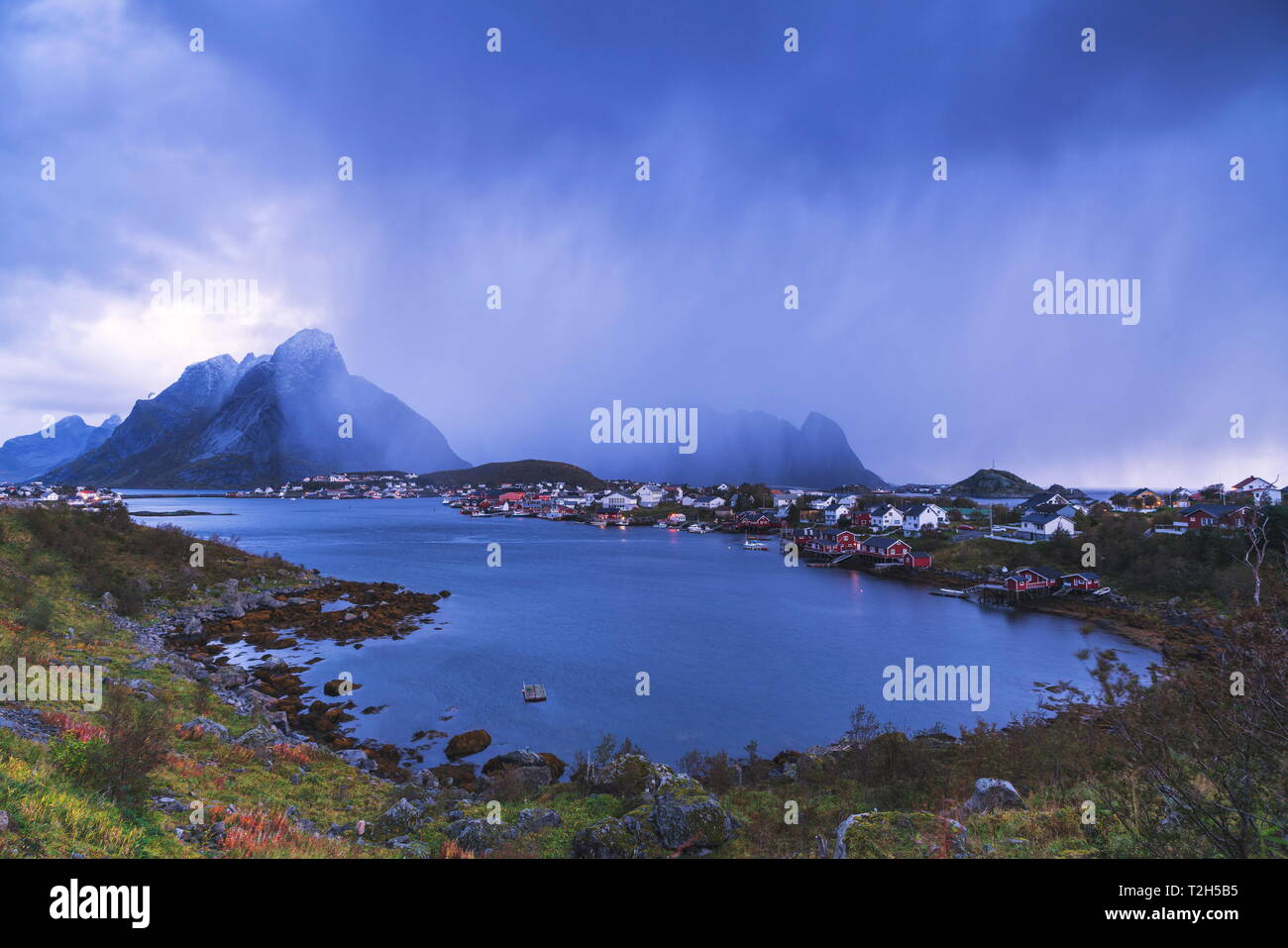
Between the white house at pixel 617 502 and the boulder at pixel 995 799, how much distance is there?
371ft

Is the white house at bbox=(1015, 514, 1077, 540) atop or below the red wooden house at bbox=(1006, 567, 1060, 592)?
atop

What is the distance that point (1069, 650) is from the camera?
28047 mm

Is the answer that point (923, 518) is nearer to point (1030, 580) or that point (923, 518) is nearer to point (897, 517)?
point (897, 517)

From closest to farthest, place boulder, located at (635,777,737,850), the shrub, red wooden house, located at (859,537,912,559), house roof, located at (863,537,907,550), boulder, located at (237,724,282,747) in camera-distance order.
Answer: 1. boulder, located at (635,777,737,850)
2. boulder, located at (237,724,282,747)
3. the shrub
4. red wooden house, located at (859,537,912,559)
5. house roof, located at (863,537,907,550)

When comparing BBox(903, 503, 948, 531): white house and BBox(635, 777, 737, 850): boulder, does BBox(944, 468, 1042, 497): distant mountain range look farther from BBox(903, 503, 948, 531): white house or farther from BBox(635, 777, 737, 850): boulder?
BBox(635, 777, 737, 850): boulder

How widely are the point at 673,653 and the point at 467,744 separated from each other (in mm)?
13623

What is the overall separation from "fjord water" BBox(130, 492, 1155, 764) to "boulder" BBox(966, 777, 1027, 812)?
845 centimetres

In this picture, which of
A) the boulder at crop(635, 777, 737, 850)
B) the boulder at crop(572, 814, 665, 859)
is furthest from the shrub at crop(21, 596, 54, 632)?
the boulder at crop(635, 777, 737, 850)

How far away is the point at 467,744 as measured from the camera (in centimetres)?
1644

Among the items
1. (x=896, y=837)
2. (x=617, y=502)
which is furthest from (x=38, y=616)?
(x=617, y=502)

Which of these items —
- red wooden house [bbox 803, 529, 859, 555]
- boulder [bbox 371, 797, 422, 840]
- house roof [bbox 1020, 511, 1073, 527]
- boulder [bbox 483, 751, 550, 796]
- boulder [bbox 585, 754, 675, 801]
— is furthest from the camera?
red wooden house [bbox 803, 529, 859, 555]

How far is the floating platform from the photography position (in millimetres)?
20750

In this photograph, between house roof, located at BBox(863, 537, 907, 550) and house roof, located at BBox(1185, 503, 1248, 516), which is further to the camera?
house roof, located at BBox(863, 537, 907, 550)
